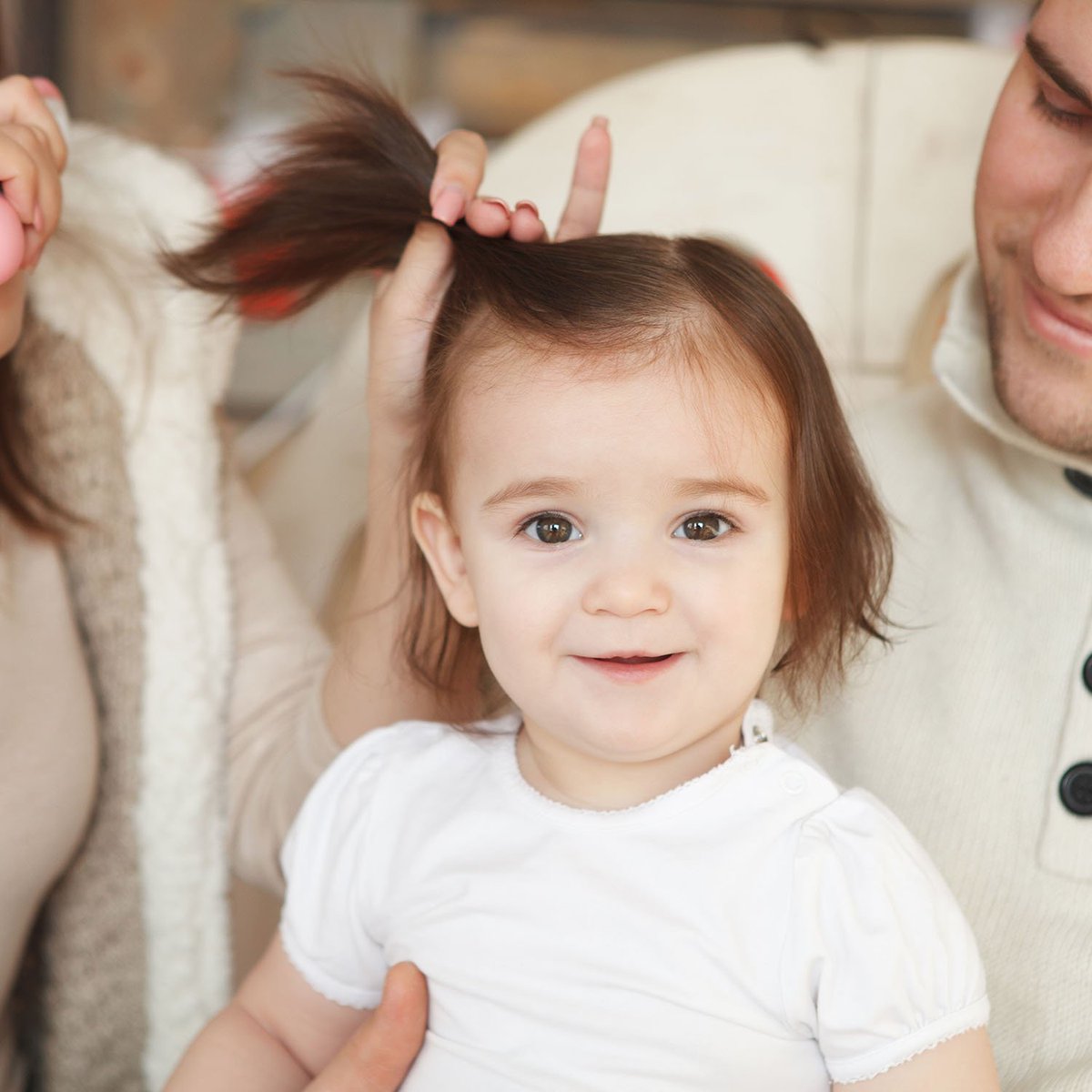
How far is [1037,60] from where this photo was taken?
99 centimetres

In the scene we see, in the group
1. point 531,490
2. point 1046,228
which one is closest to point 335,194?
point 531,490

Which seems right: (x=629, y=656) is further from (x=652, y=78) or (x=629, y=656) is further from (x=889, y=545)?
(x=652, y=78)

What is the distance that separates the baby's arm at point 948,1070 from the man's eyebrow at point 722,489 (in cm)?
34

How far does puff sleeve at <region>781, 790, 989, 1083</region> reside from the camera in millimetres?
760

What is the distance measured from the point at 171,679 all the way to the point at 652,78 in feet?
3.16

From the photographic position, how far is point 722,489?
81 centimetres

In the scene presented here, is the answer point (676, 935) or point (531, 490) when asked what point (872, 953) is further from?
point (531, 490)

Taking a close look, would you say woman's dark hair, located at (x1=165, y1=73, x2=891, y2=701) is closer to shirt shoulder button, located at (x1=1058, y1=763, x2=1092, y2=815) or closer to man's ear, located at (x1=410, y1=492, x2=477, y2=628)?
man's ear, located at (x1=410, y1=492, x2=477, y2=628)

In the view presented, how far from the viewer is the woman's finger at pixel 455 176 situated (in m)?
0.93

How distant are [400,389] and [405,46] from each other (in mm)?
1683

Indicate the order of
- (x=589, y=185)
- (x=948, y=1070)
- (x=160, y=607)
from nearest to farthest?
1. (x=948, y=1070)
2. (x=589, y=185)
3. (x=160, y=607)

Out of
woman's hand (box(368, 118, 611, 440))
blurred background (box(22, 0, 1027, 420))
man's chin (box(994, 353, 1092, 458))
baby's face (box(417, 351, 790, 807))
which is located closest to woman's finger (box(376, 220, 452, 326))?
woman's hand (box(368, 118, 611, 440))

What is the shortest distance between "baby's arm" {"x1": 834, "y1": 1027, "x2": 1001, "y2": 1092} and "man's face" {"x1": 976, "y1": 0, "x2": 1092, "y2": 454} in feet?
1.53

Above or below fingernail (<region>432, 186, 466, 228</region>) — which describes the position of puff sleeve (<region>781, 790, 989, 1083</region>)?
below
